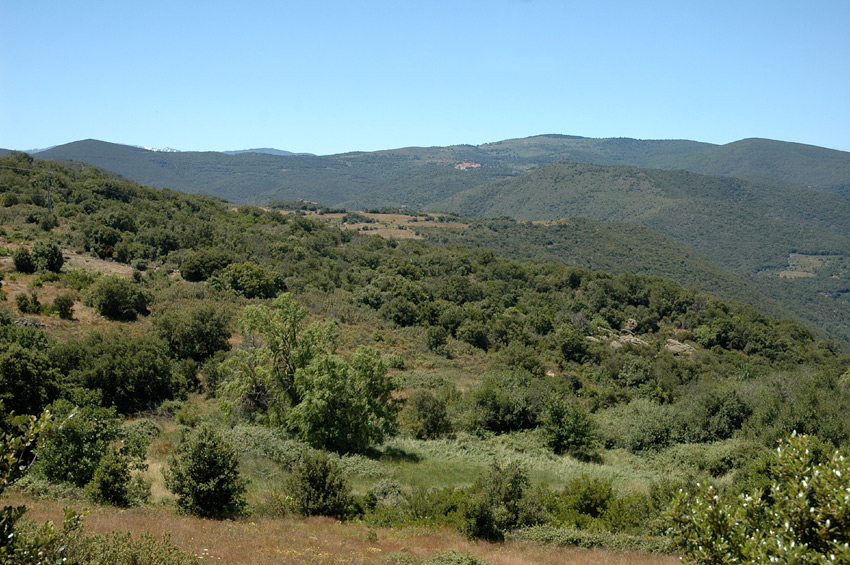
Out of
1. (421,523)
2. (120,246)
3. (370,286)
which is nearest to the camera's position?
(421,523)

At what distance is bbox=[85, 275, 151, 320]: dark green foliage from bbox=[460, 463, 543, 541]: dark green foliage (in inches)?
956

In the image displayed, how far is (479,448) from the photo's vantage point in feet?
71.9

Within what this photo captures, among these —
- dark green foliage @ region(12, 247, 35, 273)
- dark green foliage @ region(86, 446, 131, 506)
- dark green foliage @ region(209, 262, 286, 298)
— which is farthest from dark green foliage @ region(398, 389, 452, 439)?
dark green foliage @ region(12, 247, 35, 273)

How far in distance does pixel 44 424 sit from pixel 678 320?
2363 inches

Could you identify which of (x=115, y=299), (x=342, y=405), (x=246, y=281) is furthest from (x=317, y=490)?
(x=246, y=281)

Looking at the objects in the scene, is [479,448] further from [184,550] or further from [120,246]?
[120,246]

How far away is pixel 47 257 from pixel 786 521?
39.7m

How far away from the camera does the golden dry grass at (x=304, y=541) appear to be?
32.8ft

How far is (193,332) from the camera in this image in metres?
28.0

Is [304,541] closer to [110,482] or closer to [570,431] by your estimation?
[110,482]

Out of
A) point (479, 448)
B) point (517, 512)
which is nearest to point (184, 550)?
point (517, 512)

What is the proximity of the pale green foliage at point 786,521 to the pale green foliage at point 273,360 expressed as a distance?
1683cm

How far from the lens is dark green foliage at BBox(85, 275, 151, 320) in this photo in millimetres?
29500

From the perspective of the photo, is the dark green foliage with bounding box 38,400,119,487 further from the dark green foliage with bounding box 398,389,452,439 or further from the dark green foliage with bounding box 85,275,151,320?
the dark green foliage with bounding box 85,275,151,320
